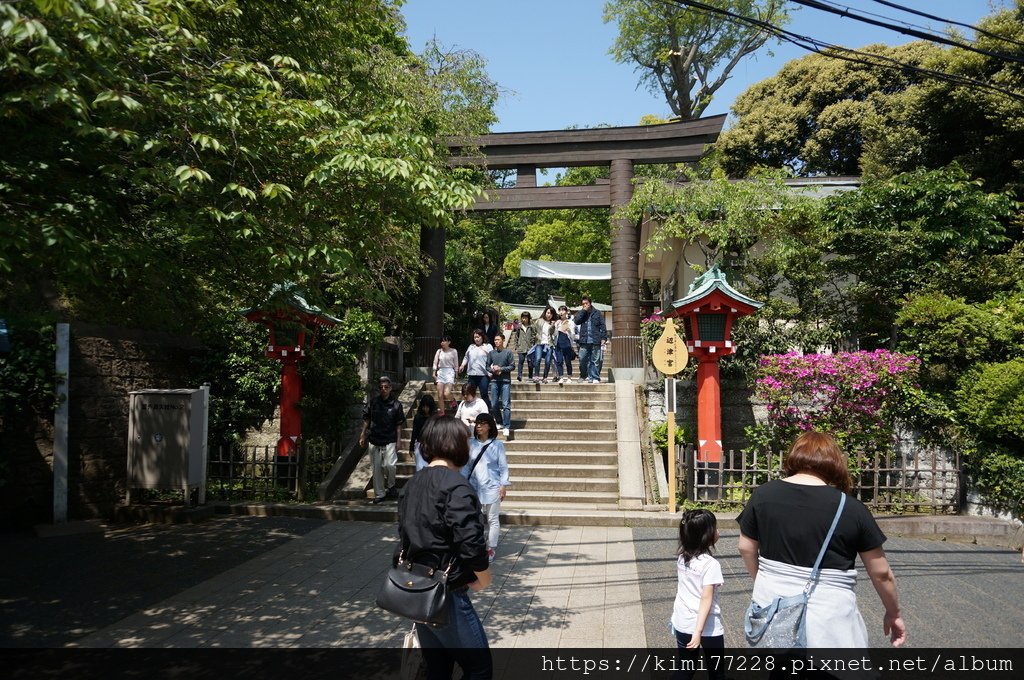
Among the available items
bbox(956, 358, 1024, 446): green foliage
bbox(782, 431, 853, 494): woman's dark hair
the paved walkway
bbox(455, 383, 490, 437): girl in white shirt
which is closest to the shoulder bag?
bbox(782, 431, 853, 494): woman's dark hair

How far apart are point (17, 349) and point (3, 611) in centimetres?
486

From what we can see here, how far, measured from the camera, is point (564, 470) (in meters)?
12.2

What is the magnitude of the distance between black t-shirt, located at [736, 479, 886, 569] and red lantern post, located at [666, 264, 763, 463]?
8.38m

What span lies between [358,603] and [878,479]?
26.0 ft

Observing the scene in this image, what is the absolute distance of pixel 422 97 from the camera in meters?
13.1

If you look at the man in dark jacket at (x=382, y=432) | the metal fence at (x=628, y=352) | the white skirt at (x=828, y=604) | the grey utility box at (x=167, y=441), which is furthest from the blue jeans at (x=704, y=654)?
the metal fence at (x=628, y=352)

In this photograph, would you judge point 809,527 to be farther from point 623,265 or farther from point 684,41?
point 684,41

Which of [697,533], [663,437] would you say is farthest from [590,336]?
[697,533]

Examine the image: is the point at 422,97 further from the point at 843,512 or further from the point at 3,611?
the point at 843,512

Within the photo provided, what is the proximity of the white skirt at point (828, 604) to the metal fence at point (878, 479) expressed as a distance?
7092 mm

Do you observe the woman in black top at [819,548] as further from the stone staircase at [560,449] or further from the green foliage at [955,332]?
the green foliage at [955,332]

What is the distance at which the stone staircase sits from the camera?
11562 millimetres

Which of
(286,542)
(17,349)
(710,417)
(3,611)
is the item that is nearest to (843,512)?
(3,611)

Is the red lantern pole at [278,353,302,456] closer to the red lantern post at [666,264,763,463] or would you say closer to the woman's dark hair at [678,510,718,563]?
the red lantern post at [666,264,763,463]
